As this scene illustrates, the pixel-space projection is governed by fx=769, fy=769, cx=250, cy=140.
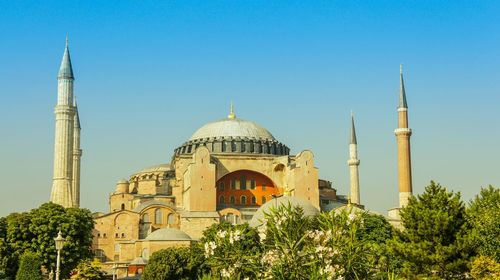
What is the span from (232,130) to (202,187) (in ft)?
26.6

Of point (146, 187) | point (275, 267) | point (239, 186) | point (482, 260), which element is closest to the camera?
point (275, 267)

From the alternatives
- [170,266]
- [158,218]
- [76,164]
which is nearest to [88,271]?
[170,266]

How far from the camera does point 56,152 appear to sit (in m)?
53.2

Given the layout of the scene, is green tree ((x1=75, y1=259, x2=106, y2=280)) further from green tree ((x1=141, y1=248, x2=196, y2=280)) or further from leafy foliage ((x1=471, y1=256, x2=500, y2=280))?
leafy foliage ((x1=471, y1=256, x2=500, y2=280))

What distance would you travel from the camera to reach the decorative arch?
178 ft

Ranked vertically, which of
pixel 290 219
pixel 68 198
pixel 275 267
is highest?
pixel 68 198

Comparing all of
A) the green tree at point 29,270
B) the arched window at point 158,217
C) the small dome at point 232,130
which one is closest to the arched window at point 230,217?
the arched window at point 158,217

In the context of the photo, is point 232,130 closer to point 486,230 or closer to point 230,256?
point 486,230

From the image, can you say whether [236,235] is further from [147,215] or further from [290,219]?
[147,215]

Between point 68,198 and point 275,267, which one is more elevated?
point 68,198

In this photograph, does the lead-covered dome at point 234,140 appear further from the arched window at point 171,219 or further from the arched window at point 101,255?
the arched window at point 101,255

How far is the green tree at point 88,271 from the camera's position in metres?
37.5

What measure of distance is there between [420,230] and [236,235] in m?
11.9

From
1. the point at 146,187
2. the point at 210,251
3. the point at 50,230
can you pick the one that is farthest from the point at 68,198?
the point at 210,251
